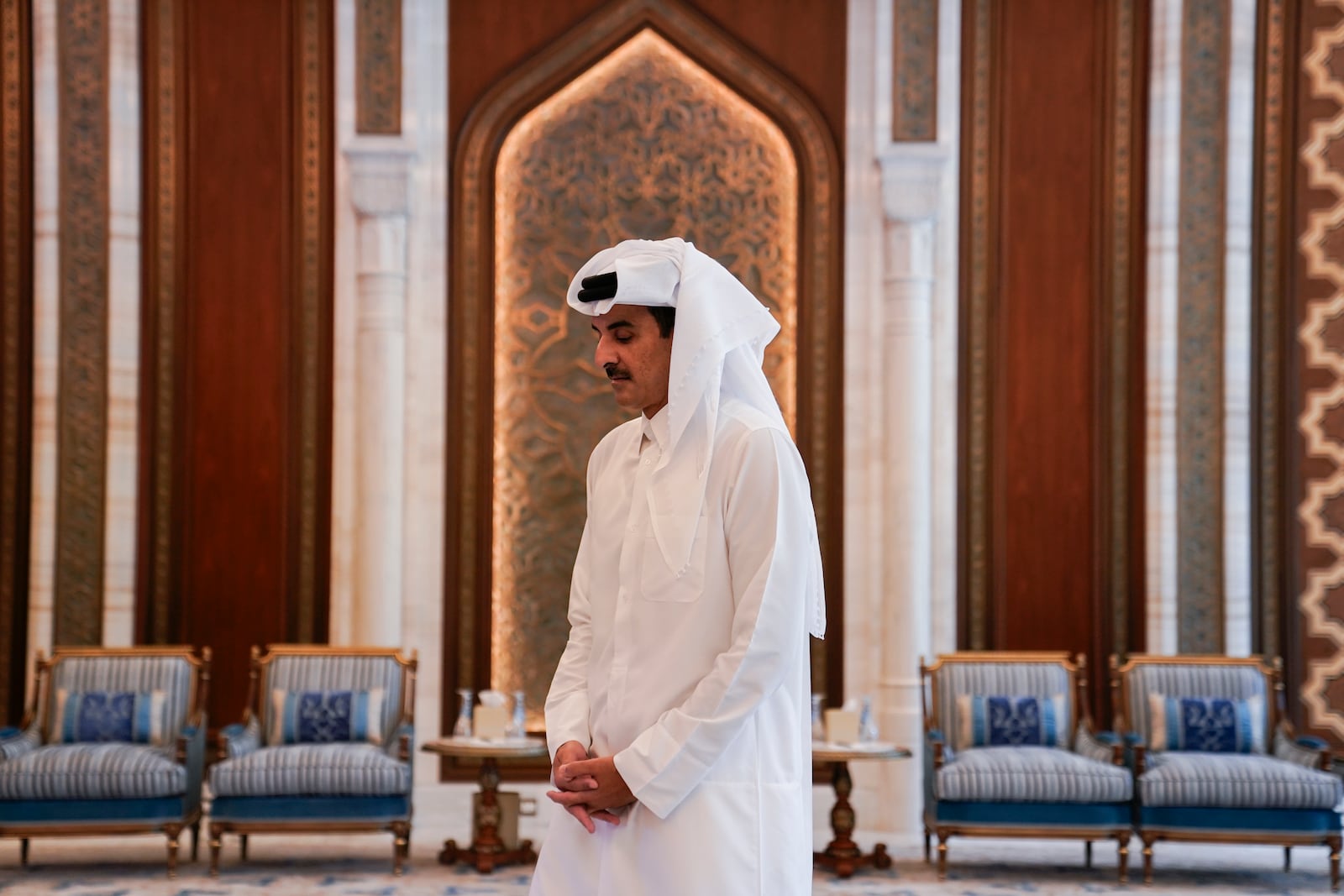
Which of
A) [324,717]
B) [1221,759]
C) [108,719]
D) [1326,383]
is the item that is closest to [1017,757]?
[1221,759]

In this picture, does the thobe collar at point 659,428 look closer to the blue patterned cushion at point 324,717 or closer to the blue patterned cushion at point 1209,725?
the blue patterned cushion at point 324,717

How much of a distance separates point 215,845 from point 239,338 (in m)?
2.51

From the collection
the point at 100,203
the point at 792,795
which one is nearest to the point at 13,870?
the point at 100,203

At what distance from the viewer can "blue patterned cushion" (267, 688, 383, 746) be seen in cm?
628

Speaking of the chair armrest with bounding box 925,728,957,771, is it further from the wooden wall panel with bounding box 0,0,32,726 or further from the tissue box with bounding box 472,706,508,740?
the wooden wall panel with bounding box 0,0,32,726

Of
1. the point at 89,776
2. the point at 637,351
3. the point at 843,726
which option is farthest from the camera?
the point at 843,726

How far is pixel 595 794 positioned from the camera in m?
2.11

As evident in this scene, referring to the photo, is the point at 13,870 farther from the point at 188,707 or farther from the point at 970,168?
the point at 970,168

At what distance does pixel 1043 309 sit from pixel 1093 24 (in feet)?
4.45

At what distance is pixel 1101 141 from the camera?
289 inches

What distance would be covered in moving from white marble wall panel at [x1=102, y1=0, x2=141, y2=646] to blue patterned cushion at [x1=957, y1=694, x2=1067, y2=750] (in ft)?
Result: 12.3

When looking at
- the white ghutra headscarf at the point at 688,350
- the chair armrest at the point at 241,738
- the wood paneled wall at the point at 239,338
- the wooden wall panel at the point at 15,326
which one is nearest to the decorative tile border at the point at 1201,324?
the wood paneled wall at the point at 239,338

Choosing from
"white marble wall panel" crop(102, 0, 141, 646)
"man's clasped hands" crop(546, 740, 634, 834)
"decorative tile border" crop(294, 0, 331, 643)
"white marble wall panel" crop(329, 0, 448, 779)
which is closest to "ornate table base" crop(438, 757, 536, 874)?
"white marble wall panel" crop(329, 0, 448, 779)

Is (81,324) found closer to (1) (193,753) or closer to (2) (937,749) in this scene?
(1) (193,753)
